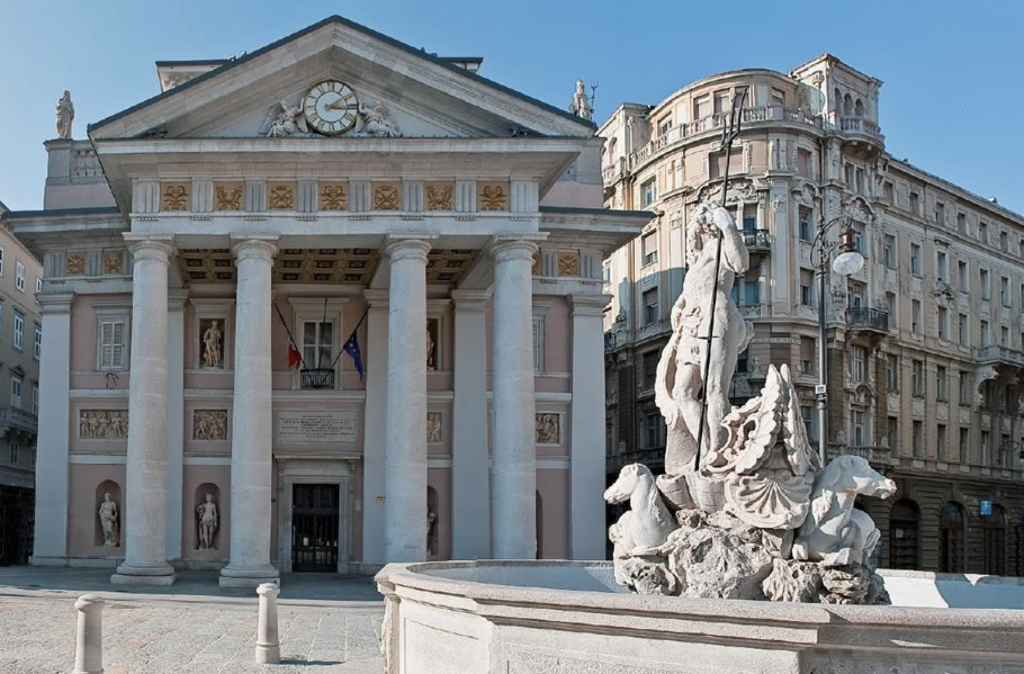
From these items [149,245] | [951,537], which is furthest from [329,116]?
[951,537]

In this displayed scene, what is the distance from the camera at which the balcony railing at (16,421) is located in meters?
47.6

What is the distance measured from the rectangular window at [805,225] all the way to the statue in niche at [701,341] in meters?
38.6

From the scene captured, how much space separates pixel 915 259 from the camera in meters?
54.2

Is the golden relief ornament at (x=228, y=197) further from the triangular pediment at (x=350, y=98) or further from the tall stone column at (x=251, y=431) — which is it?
the triangular pediment at (x=350, y=98)

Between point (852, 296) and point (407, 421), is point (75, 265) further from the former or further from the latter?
point (852, 296)

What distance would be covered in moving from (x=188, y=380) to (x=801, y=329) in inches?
1015

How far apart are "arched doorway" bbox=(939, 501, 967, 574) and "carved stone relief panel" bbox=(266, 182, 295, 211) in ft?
117

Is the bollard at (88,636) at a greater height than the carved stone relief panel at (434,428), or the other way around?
the carved stone relief panel at (434,428)

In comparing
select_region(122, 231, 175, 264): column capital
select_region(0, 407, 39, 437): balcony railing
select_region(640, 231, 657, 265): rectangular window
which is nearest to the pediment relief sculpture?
select_region(122, 231, 175, 264): column capital

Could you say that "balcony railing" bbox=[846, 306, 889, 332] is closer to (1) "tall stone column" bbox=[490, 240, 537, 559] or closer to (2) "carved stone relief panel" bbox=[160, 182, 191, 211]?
(1) "tall stone column" bbox=[490, 240, 537, 559]

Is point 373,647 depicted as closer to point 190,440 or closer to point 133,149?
point 133,149

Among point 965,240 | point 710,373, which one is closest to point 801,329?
point 965,240

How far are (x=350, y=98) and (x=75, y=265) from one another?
10.8m

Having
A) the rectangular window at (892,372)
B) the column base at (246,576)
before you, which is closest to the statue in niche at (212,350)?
the column base at (246,576)
